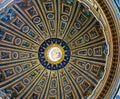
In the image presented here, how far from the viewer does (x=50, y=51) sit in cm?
2408

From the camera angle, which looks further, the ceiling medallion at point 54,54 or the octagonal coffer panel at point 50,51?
the ceiling medallion at point 54,54

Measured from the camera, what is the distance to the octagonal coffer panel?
2112 cm

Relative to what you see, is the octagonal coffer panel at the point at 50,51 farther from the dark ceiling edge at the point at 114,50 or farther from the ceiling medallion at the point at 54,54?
the dark ceiling edge at the point at 114,50

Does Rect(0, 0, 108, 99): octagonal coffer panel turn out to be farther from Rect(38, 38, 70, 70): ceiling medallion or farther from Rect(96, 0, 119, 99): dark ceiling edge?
Rect(96, 0, 119, 99): dark ceiling edge

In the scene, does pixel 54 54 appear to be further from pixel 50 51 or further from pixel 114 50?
pixel 114 50

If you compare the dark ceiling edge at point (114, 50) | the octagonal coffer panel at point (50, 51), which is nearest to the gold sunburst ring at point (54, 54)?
the octagonal coffer panel at point (50, 51)

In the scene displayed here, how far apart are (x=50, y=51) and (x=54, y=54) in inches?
15.2

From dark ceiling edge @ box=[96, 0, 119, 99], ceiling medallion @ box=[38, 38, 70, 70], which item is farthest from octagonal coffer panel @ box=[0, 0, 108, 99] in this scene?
dark ceiling edge @ box=[96, 0, 119, 99]

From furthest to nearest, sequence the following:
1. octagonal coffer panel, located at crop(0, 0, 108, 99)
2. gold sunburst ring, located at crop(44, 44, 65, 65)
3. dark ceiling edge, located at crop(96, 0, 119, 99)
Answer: gold sunburst ring, located at crop(44, 44, 65, 65)
octagonal coffer panel, located at crop(0, 0, 108, 99)
dark ceiling edge, located at crop(96, 0, 119, 99)

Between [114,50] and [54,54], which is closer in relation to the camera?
[114,50]

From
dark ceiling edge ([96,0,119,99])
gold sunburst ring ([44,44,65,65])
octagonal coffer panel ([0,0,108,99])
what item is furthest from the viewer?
gold sunburst ring ([44,44,65,65])

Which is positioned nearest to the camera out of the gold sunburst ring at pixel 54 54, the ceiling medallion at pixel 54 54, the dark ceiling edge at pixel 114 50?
the dark ceiling edge at pixel 114 50

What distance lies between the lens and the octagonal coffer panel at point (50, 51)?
832 inches

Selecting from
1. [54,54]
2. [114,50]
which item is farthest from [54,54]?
[114,50]
